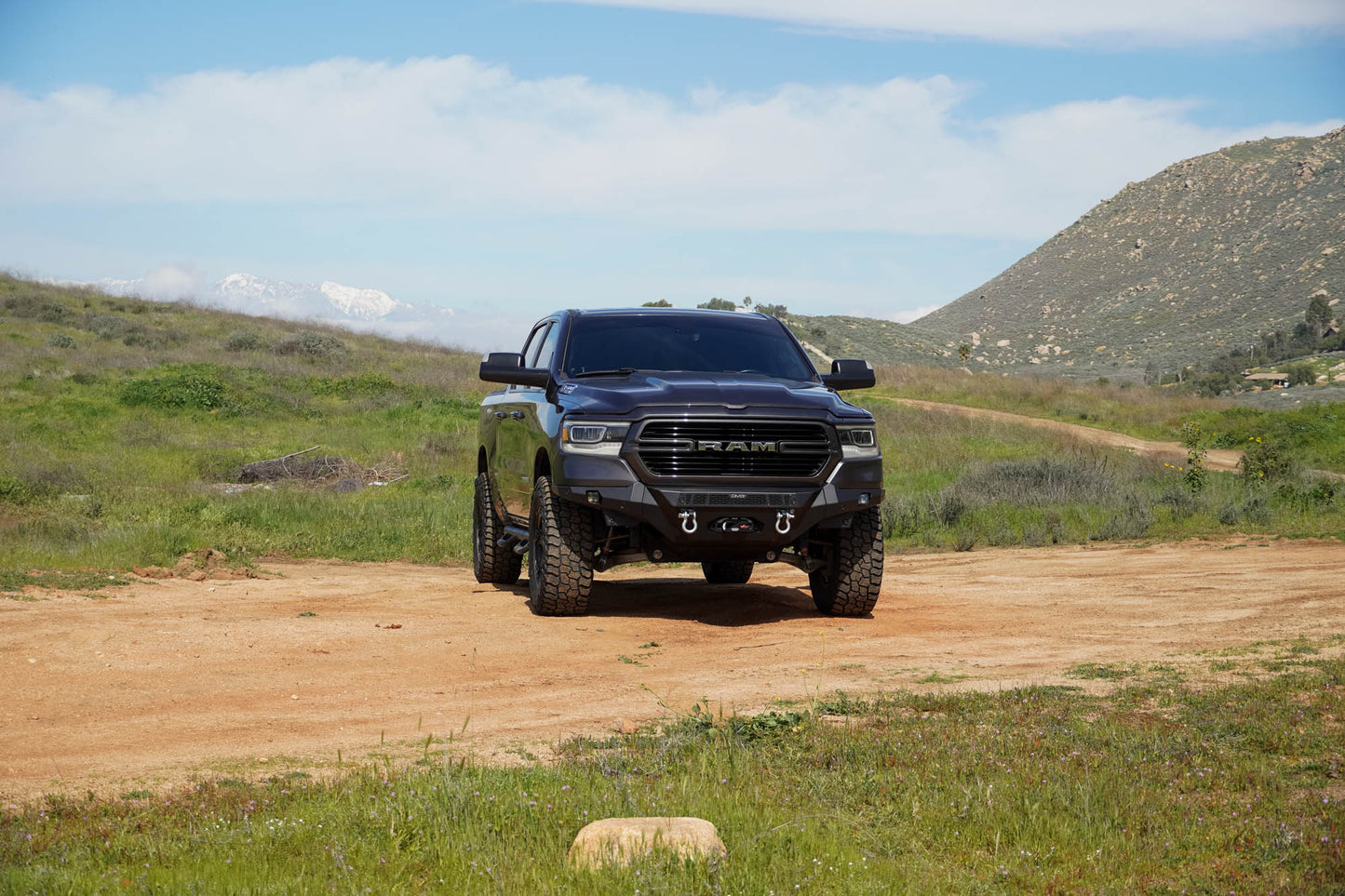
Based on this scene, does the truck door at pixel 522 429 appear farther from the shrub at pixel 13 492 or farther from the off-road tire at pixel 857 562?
the shrub at pixel 13 492

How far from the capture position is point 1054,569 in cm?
1335

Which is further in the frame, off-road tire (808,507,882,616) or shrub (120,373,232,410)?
shrub (120,373,232,410)

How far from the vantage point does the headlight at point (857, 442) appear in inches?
353

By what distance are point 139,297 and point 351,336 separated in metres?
9.76

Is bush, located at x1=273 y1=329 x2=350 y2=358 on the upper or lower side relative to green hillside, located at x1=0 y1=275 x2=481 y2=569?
upper

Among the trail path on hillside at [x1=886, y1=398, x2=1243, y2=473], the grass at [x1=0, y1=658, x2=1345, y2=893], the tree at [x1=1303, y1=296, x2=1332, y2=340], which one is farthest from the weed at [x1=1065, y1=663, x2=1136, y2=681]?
the tree at [x1=1303, y1=296, x2=1332, y2=340]

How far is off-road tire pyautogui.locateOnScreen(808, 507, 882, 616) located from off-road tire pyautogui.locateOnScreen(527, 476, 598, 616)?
1863 mm

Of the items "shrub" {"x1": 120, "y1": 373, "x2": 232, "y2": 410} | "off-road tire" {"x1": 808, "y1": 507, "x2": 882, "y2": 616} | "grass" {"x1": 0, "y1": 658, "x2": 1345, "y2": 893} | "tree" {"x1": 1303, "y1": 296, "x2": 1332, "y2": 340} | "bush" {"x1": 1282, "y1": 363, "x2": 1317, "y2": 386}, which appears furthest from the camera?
"tree" {"x1": 1303, "y1": 296, "x2": 1332, "y2": 340}

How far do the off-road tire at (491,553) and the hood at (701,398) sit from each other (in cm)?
323

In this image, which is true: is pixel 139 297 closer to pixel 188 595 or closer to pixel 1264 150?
pixel 188 595

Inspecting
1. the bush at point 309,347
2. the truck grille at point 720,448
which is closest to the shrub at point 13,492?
the truck grille at point 720,448

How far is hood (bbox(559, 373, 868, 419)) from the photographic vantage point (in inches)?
340

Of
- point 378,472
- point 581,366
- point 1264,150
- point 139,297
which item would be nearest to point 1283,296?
point 1264,150

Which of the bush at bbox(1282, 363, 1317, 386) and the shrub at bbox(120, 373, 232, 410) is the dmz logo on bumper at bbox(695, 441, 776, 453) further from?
the bush at bbox(1282, 363, 1317, 386)
